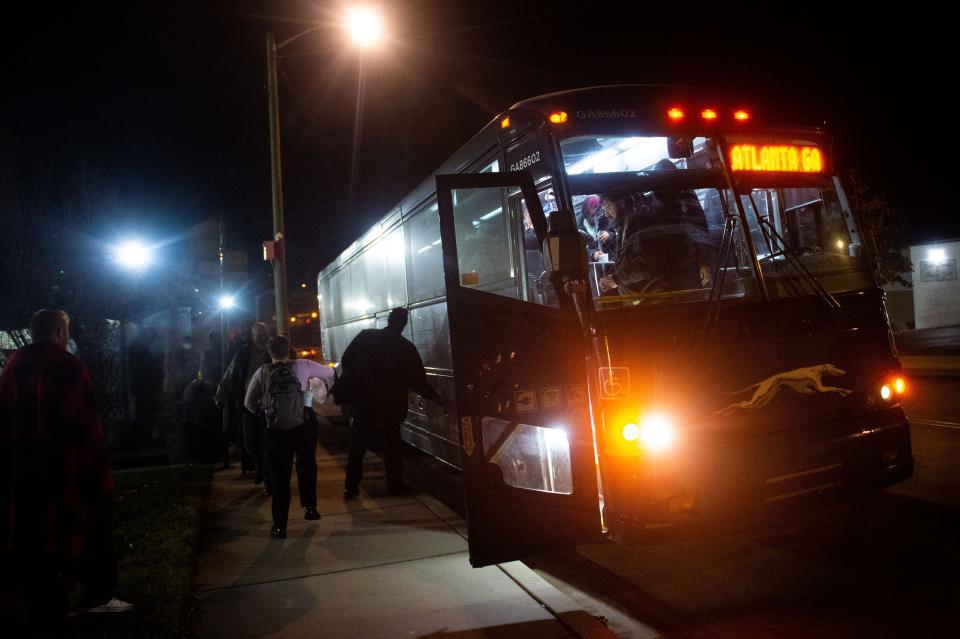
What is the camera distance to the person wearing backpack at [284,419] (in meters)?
6.51

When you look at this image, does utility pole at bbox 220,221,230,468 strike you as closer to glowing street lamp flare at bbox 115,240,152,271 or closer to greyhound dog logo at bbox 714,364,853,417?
glowing street lamp flare at bbox 115,240,152,271

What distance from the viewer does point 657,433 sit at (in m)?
4.57

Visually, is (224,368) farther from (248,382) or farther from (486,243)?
(486,243)

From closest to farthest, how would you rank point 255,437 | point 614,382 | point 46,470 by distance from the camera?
point 46,470 < point 614,382 < point 255,437

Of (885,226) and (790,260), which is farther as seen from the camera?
(885,226)

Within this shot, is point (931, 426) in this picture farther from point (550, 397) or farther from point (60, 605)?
point (60, 605)

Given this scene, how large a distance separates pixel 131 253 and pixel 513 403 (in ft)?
34.2

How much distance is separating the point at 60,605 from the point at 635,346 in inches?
146

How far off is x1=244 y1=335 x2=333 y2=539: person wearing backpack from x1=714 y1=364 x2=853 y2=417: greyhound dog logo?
378cm

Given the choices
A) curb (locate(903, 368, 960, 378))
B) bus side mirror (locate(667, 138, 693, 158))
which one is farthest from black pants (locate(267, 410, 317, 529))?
curb (locate(903, 368, 960, 378))

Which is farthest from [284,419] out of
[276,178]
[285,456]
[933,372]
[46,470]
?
[933,372]

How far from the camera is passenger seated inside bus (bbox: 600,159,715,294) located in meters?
5.16

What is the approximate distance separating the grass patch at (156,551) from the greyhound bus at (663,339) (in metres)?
2.07

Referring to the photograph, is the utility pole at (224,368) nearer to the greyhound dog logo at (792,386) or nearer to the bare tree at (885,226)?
the greyhound dog logo at (792,386)
